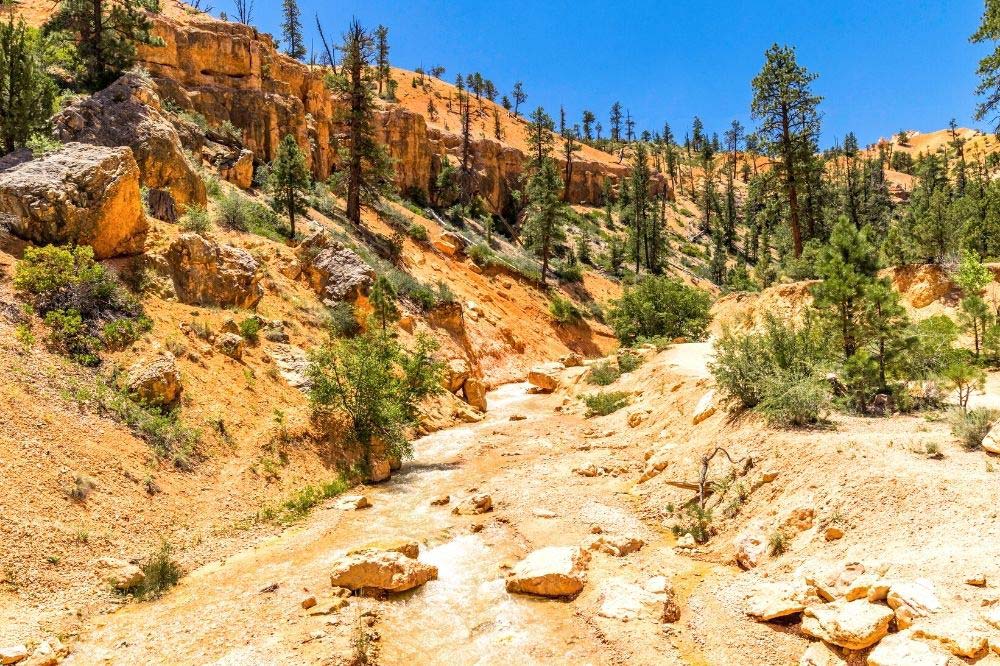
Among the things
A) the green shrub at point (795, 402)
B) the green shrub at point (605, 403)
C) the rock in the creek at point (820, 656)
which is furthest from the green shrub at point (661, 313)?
the rock in the creek at point (820, 656)

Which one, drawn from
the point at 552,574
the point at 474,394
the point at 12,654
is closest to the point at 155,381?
the point at 12,654

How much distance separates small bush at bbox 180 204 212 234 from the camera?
17594mm

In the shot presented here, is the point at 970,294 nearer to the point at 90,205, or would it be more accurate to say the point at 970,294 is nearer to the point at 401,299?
the point at 401,299

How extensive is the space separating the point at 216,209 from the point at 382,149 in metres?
12.7

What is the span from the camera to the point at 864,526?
7.24 meters

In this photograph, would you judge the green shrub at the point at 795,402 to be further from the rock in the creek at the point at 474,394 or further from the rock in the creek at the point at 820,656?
the rock in the creek at the point at 474,394

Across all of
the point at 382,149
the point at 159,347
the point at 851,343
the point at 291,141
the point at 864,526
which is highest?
the point at 382,149

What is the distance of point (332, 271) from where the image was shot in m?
22.1

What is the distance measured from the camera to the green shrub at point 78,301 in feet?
38.1

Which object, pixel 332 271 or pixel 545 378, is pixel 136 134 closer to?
pixel 332 271

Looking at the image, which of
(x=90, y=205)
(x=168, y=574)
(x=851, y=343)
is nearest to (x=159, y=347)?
(x=90, y=205)

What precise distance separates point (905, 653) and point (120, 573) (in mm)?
9624

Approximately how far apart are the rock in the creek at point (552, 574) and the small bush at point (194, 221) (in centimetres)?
1487

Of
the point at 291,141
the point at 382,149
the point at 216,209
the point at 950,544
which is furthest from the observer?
the point at 382,149
